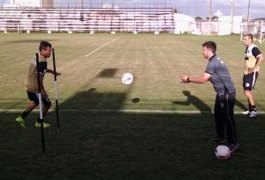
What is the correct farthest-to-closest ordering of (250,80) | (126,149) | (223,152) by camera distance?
(250,80), (126,149), (223,152)

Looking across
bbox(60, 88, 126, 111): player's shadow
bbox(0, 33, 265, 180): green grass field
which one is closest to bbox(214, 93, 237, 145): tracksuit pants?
bbox(0, 33, 265, 180): green grass field

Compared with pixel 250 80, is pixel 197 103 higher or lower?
lower

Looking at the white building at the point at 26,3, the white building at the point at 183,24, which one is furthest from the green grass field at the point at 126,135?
the white building at the point at 26,3

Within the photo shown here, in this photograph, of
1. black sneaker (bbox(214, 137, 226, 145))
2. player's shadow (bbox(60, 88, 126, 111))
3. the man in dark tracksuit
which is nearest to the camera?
the man in dark tracksuit

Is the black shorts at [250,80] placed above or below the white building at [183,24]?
below

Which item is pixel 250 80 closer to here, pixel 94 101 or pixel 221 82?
pixel 221 82

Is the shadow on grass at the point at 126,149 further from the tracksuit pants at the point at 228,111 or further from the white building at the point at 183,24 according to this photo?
the white building at the point at 183,24

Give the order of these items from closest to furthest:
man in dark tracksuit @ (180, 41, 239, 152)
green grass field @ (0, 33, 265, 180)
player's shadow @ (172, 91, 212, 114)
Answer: green grass field @ (0, 33, 265, 180), man in dark tracksuit @ (180, 41, 239, 152), player's shadow @ (172, 91, 212, 114)

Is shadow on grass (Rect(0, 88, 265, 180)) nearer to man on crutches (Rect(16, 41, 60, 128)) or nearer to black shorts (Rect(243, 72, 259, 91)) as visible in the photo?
man on crutches (Rect(16, 41, 60, 128))

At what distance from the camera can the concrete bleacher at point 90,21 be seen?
92.5 metres

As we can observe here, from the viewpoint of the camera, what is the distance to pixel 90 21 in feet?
306

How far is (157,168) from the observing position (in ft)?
25.1

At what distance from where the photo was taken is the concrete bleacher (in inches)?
3641

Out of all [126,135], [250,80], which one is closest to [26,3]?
[250,80]
